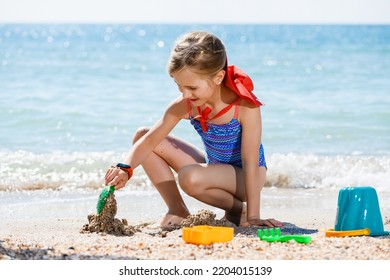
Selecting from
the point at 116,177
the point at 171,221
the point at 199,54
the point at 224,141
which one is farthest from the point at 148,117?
the point at 199,54

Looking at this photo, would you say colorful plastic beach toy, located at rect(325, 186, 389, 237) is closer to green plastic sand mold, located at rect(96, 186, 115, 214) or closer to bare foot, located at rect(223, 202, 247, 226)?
bare foot, located at rect(223, 202, 247, 226)

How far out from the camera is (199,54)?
346 centimetres

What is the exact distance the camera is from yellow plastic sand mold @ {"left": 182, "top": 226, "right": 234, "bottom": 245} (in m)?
3.06

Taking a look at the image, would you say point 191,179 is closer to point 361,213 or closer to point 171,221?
point 171,221

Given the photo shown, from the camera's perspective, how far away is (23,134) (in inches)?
319

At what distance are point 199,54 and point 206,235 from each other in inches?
35.6

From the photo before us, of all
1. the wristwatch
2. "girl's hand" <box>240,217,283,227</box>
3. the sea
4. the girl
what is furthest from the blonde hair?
the sea

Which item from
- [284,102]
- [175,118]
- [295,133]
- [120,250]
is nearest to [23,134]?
[295,133]

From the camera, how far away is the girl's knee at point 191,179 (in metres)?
3.76

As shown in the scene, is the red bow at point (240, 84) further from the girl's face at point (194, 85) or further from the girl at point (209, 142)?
the girl's face at point (194, 85)
